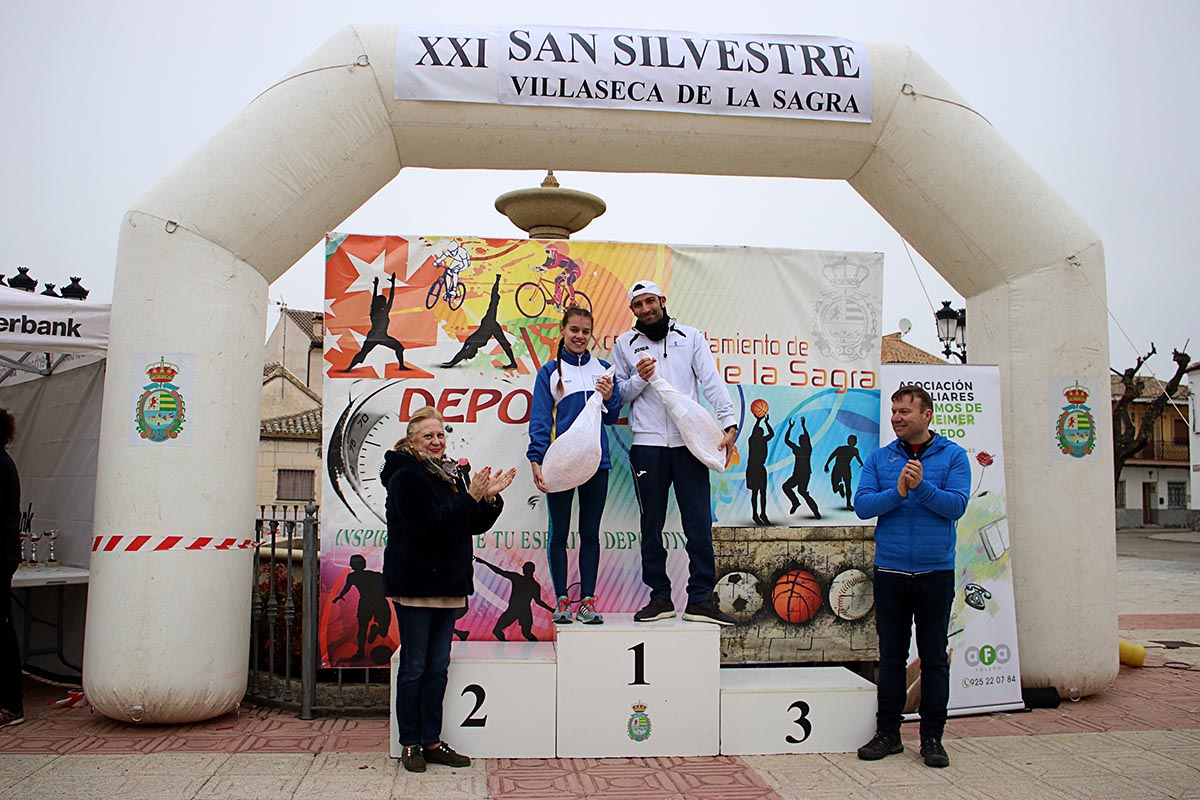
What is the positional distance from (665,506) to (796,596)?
128 centimetres

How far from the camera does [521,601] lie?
619cm

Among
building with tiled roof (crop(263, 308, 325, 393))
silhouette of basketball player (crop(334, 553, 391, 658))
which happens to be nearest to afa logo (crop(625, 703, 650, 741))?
silhouette of basketball player (crop(334, 553, 391, 658))

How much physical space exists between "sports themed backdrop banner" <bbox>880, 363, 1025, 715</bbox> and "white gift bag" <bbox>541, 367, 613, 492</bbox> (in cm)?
202

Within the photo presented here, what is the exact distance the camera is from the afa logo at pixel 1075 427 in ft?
20.3

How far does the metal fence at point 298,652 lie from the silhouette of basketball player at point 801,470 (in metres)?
2.86

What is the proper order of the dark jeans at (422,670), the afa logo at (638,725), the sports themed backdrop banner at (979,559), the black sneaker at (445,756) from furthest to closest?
the sports themed backdrop banner at (979,559)
the afa logo at (638,725)
the black sneaker at (445,756)
the dark jeans at (422,670)

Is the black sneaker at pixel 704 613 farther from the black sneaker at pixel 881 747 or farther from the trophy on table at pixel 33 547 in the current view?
the trophy on table at pixel 33 547

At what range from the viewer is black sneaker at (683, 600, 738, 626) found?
536cm

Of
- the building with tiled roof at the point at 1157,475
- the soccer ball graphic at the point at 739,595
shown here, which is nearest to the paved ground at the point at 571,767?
the soccer ball graphic at the point at 739,595

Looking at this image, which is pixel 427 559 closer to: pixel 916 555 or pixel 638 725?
pixel 638 725

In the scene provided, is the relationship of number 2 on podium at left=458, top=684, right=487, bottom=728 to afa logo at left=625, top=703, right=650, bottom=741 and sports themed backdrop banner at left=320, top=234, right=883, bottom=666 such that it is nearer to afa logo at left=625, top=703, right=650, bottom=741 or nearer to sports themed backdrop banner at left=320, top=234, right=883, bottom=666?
afa logo at left=625, top=703, right=650, bottom=741

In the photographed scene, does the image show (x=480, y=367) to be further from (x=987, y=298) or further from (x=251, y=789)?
(x=987, y=298)

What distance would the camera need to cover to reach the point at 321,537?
6125 mm

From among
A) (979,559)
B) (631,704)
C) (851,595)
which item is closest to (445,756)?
(631,704)
